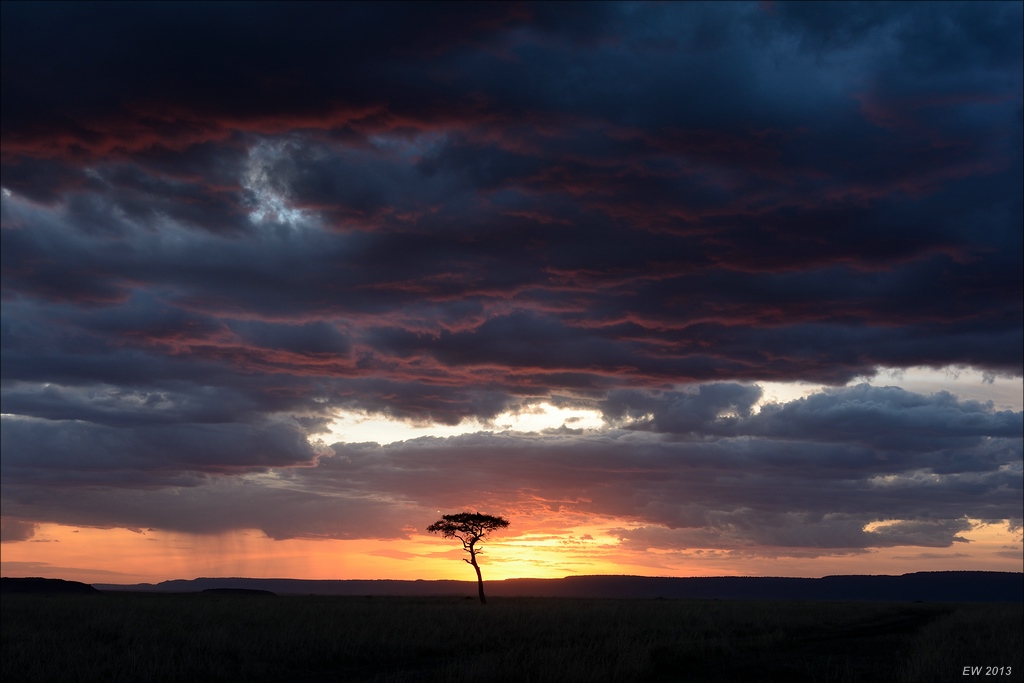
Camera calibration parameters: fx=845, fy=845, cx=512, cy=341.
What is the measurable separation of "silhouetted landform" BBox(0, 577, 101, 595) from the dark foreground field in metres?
85.9

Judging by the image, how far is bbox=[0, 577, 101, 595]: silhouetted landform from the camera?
11150cm

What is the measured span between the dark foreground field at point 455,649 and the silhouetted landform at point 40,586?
3380 inches

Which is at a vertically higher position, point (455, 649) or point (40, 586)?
point (455, 649)

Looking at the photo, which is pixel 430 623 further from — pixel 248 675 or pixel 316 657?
pixel 248 675

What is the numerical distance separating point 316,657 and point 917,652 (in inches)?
748

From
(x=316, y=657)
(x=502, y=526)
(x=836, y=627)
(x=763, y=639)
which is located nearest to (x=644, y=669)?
(x=316, y=657)

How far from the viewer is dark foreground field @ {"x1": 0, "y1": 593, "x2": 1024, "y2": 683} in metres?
22.0

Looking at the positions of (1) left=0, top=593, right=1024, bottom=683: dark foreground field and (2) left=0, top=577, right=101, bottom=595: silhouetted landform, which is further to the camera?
(2) left=0, top=577, right=101, bottom=595: silhouetted landform

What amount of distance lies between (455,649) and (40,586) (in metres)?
112

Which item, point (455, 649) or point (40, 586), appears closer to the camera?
point (455, 649)

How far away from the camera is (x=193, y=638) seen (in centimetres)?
2661

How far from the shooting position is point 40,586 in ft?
386

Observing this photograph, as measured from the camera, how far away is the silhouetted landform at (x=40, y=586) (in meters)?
112

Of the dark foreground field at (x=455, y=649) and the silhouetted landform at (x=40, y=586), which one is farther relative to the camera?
the silhouetted landform at (x=40, y=586)
